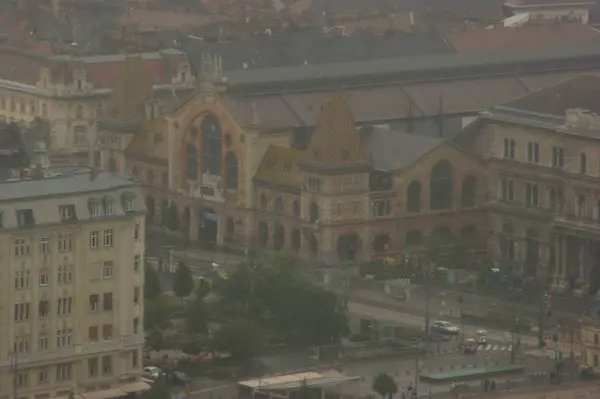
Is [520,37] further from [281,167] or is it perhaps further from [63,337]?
[63,337]

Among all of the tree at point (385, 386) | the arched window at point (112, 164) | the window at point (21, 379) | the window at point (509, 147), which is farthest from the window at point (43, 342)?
the arched window at point (112, 164)

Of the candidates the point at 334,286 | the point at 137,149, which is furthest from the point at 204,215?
the point at 334,286

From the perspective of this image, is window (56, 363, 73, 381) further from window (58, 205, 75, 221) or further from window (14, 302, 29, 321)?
window (58, 205, 75, 221)

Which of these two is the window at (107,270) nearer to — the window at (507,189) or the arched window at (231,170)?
the window at (507,189)

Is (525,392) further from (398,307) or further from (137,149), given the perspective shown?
(137,149)

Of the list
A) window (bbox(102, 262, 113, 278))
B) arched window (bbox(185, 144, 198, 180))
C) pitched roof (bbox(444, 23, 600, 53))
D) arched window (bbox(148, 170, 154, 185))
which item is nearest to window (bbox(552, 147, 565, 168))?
arched window (bbox(185, 144, 198, 180))

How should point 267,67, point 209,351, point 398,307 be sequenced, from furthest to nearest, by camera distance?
1. point 267,67
2. point 398,307
3. point 209,351
